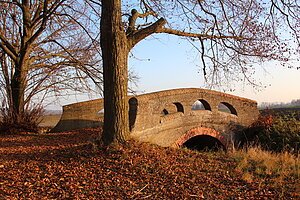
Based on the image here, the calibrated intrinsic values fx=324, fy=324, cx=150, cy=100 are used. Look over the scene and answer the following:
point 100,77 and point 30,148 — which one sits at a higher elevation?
point 100,77

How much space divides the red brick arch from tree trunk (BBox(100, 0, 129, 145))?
6.44 m

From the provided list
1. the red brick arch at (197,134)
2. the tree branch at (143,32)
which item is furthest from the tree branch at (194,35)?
the red brick arch at (197,134)

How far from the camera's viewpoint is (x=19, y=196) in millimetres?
4488

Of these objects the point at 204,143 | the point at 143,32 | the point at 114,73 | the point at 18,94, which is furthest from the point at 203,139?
the point at 114,73

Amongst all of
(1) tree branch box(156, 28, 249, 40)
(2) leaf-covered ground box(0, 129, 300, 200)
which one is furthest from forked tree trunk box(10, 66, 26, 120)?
(1) tree branch box(156, 28, 249, 40)

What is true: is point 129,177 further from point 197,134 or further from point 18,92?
point 197,134

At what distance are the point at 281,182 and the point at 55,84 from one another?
891 centimetres

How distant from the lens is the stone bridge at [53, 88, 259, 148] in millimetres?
10164

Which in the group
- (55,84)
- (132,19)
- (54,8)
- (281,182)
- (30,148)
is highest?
(54,8)

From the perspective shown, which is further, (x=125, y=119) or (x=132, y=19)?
(x=132, y=19)

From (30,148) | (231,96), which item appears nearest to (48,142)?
(30,148)

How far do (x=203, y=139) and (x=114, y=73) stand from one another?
9.72m

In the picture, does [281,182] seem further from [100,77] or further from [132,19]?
[100,77]

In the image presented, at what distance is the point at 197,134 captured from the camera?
529 inches
